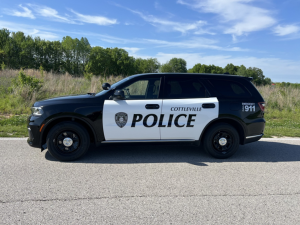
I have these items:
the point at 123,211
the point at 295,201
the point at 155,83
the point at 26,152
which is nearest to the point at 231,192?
the point at 295,201

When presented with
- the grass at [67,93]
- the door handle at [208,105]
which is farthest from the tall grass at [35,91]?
the door handle at [208,105]

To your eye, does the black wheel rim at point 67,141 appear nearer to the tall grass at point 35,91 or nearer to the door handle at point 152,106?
the door handle at point 152,106

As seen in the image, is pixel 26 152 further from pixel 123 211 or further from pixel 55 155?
pixel 123 211

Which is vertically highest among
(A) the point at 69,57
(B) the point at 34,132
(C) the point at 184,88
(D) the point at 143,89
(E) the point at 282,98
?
(A) the point at 69,57

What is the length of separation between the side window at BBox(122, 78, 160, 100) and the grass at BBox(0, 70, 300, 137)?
12.0 feet

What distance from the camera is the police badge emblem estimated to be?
4.89 metres

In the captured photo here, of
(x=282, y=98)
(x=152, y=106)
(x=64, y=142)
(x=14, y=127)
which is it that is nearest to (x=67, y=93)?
(x=14, y=127)

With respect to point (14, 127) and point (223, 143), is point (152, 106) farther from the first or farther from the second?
point (14, 127)

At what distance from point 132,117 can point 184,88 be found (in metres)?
1.27

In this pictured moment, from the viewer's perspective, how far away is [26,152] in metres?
5.35

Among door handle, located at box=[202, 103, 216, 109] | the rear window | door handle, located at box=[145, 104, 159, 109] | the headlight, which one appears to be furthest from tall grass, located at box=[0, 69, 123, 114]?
the rear window

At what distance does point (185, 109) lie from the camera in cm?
507

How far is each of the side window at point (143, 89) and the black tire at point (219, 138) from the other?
4.57ft

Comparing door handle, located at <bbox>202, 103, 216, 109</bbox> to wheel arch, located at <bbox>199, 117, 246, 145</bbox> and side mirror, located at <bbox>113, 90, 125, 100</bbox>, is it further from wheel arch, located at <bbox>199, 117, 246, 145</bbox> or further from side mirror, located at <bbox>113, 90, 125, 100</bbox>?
side mirror, located at <bbox>113, 90, 125, 100</bbox>
